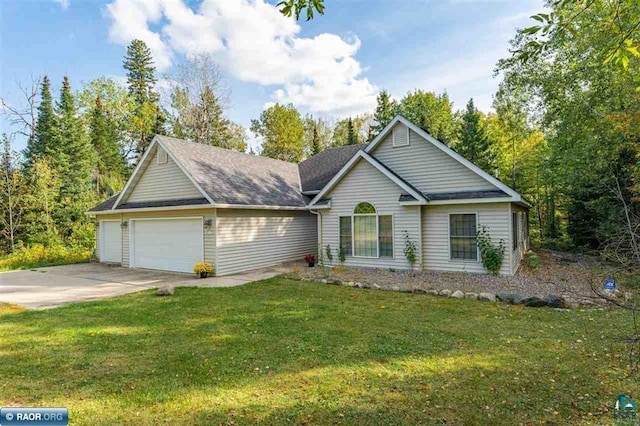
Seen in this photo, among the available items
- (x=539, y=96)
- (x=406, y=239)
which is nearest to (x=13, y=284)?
(x=406, y=239)

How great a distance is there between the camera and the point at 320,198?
14266 mm

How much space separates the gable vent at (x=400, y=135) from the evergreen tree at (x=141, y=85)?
31.2 meters

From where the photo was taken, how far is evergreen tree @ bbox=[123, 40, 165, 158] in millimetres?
37062

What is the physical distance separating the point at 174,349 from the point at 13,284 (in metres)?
10.3

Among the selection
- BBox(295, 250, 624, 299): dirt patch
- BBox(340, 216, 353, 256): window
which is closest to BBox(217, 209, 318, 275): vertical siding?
BBox(295, 250, 624, 299): dirt patch

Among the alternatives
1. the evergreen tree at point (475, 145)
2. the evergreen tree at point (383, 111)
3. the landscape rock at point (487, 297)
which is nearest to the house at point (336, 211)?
the landscape rock at point (487, 297)

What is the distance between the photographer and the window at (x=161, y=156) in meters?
14.4

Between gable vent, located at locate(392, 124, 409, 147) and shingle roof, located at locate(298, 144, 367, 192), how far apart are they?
5.41 metres

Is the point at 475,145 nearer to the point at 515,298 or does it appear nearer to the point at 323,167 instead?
the point at 323,167

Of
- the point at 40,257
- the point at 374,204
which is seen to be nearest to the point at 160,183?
the point at 40,257

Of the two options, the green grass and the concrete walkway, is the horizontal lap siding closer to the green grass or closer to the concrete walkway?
the concrete walkway

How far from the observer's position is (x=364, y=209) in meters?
13.5

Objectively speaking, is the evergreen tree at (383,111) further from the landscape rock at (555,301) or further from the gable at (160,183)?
the landscape rock at (555,301)

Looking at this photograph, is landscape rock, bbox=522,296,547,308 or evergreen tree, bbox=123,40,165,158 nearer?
landscape rock, bbox=522,296,547,308
